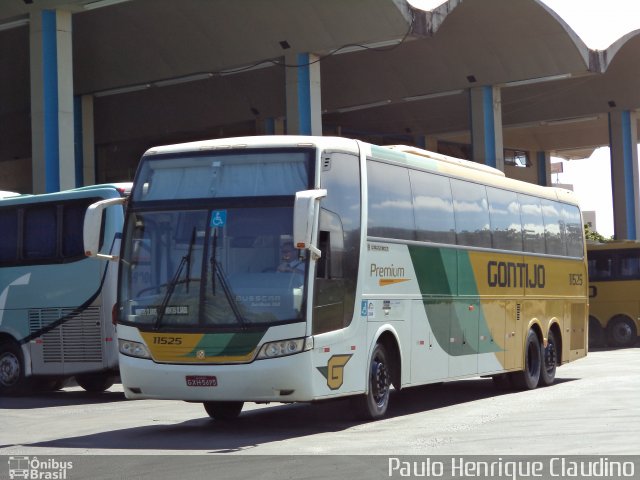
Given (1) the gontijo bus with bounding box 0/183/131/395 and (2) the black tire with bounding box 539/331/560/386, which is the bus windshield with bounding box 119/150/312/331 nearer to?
(1) the gontijo bus with bounding box 0/183/131/395

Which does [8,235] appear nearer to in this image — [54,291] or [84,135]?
[54,291]

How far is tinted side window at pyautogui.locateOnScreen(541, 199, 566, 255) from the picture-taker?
818 inches

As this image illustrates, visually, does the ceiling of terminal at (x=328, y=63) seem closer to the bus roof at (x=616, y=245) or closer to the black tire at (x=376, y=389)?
the bus roof at (x=616, y=245)

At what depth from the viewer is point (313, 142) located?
13.1 m

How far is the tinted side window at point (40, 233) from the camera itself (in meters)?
19.3

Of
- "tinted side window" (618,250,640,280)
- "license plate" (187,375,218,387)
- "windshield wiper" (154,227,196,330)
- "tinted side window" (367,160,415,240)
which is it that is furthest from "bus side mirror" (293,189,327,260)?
"tinted side window" (618,250,640,280)

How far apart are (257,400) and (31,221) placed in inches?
329

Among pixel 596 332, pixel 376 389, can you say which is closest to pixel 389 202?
A: pixel 376 389

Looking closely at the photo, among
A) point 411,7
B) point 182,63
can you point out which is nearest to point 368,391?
point 411,7

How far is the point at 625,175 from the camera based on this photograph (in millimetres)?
47844

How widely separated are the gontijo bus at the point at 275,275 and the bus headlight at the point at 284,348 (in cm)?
1

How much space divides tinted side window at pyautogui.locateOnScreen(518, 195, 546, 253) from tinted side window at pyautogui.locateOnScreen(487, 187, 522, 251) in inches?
9.7

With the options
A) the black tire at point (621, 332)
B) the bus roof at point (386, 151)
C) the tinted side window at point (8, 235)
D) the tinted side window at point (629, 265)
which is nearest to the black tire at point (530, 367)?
the bus roof at point (386, 151)

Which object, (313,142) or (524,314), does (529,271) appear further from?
(313,142)
